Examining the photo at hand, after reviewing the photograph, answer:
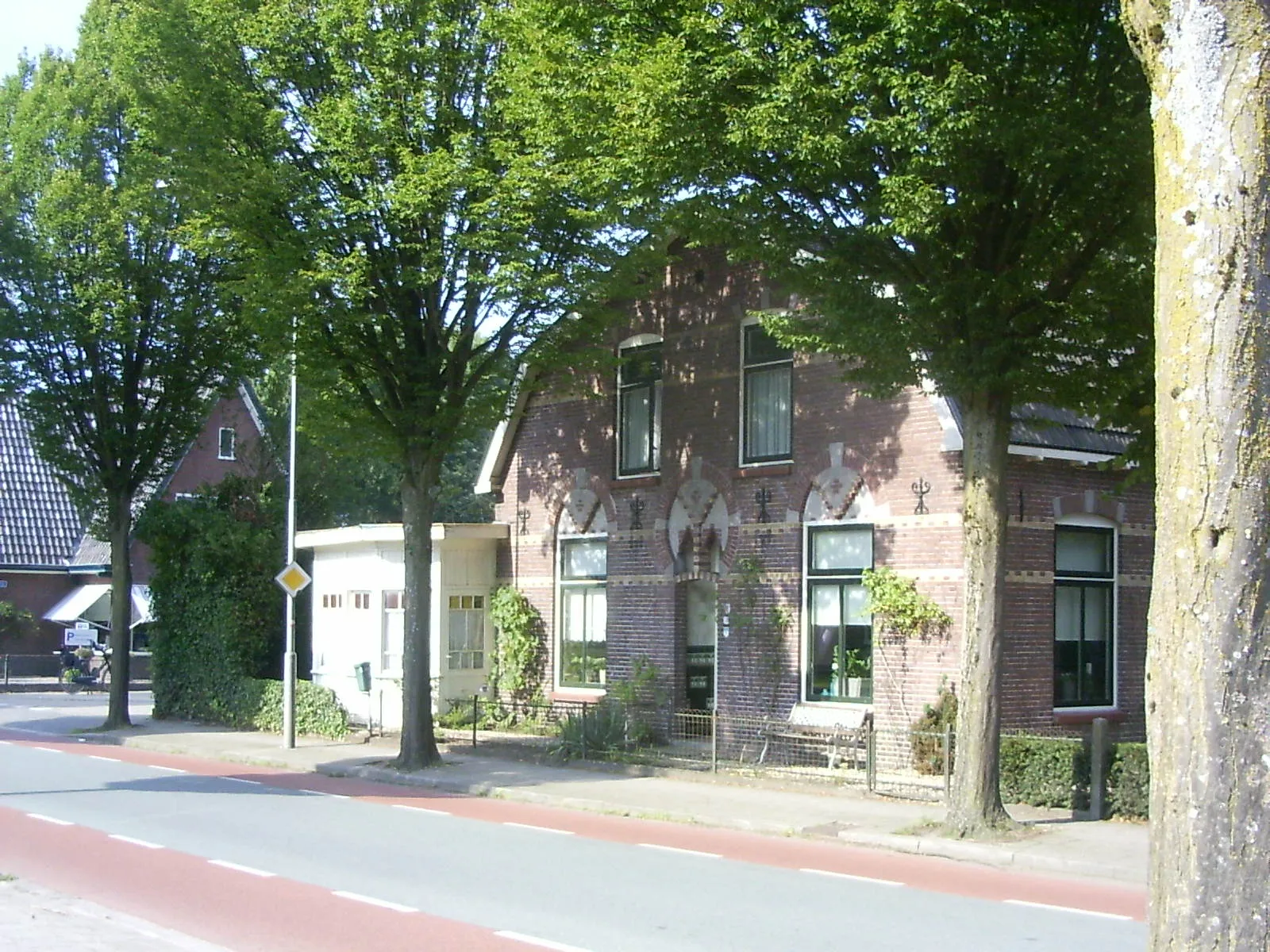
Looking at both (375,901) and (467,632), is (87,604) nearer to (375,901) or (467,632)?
(467,632)

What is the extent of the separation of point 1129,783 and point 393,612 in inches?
624

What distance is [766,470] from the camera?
21.3 meters

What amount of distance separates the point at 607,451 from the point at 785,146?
11844 mm

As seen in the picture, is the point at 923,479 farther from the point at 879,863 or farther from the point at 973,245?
the point at 879,863

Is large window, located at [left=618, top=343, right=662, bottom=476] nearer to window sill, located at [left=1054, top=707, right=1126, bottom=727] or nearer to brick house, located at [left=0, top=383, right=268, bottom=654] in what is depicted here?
window sill, located at [left=1054, top=707, right=1126, bottom=727]

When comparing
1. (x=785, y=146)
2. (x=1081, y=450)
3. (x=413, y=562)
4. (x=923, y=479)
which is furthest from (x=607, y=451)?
(x=785, y=146)

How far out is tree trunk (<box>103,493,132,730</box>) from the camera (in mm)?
27688

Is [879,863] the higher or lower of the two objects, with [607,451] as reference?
lower

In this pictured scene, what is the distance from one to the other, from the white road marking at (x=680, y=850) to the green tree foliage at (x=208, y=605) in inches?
642

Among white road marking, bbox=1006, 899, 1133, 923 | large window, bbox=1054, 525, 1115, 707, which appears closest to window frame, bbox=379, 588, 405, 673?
large window, bbox=1054, 525, 1115, 707

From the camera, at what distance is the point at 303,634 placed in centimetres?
3262

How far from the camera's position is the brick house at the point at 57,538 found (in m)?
47.3

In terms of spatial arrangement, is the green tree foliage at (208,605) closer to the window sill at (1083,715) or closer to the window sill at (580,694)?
the window sill at (580,694)

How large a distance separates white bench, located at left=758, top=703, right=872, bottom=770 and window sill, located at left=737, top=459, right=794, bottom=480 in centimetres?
343
